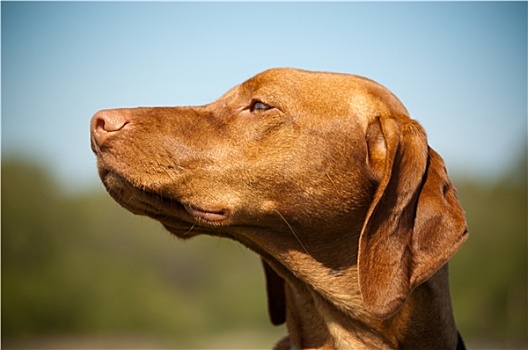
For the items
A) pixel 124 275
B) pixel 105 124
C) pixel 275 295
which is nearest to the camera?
pixel 105 124

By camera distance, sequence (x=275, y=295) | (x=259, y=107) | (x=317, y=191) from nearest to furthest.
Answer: (x=317, y=191), (x=259, y=107), (x=275, y=295)

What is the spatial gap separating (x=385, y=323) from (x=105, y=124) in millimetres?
1932

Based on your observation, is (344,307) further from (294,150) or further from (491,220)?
(491,220)

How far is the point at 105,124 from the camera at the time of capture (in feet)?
13.7

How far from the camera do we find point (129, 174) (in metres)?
4.13

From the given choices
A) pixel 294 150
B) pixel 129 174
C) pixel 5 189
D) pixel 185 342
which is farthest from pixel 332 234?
pixel 5 189

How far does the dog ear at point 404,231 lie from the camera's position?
4.16m

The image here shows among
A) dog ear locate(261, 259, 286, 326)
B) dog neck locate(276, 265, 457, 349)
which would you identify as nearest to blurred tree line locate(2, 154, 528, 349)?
dog ear locate(261, 259, 286, 326)

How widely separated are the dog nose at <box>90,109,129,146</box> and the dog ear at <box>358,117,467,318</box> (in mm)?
1429

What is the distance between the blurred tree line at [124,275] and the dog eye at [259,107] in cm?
1868

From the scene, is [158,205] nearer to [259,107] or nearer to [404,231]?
[259,107]

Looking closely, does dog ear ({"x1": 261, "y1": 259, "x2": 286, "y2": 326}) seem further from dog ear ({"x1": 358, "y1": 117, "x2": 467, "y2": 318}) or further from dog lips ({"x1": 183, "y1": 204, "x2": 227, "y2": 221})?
dog ear ({"x1": 358, "y1": 117, "x2": 467, "y2": 318})

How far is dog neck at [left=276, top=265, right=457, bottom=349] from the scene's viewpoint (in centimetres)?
448

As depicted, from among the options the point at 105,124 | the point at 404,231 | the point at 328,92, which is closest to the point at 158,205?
the point at 105,124
